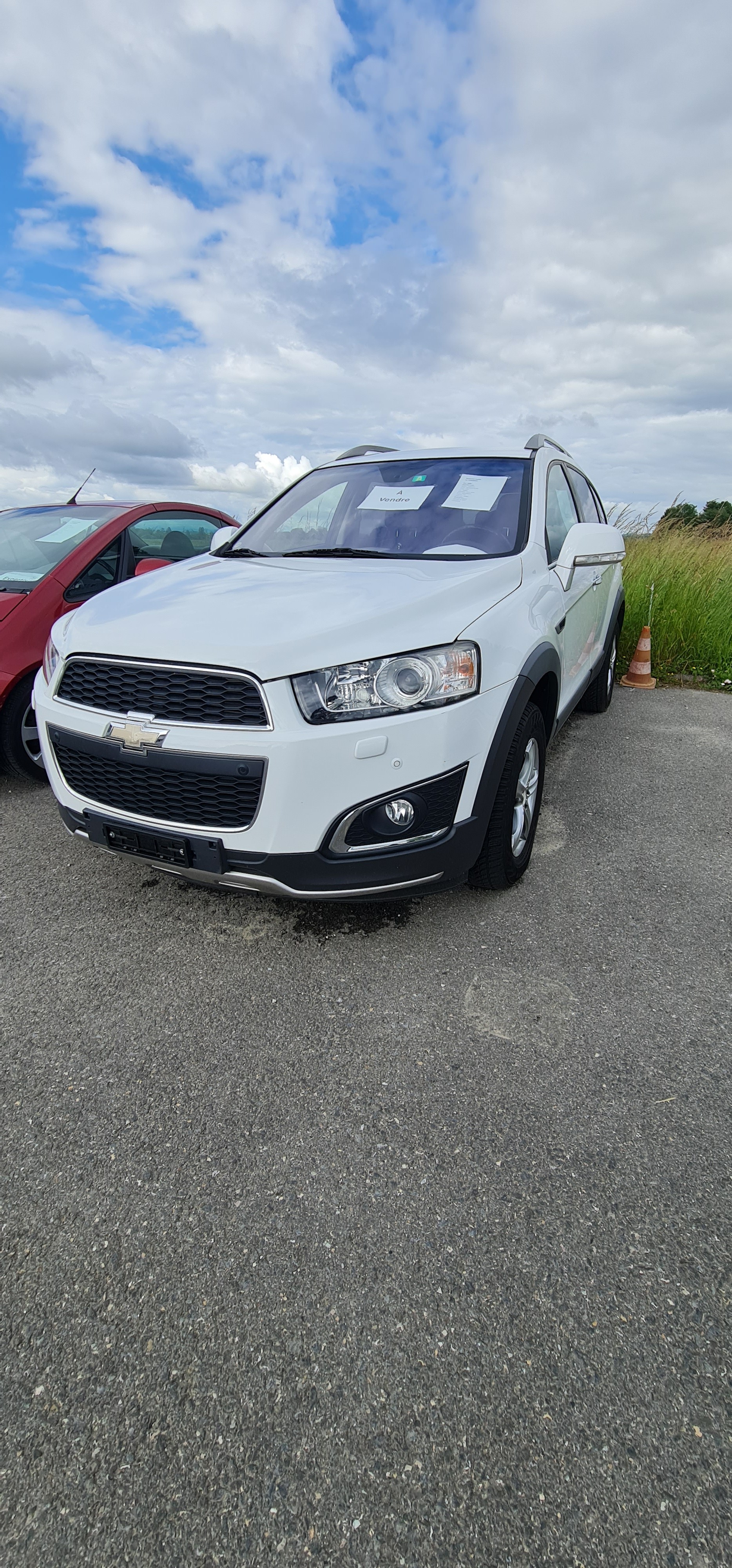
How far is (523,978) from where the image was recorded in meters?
2.46

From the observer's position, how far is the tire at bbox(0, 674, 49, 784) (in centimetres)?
384

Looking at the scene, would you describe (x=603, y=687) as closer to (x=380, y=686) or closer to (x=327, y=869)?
(x=380, y=686)

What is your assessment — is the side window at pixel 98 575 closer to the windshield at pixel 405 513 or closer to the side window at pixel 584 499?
the windshield at pixel 405 513

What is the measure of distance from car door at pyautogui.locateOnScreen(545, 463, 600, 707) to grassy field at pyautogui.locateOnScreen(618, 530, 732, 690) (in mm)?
3479

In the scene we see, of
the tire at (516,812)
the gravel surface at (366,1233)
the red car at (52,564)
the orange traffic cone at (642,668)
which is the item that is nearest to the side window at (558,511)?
the tire at (516,812)

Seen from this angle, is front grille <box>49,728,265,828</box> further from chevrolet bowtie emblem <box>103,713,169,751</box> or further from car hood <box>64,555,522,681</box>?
car hood <box>64,555,522,681</box>

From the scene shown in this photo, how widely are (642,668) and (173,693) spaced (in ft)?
18.9

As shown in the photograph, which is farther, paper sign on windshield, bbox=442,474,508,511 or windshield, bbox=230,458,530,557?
paper sign on windshield, bbox=442,474,508,511

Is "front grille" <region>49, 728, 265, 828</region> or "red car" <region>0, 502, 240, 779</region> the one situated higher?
"red car" <region>0, 502, 240, 779</region>

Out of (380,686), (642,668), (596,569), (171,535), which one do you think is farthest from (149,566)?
(642,668)

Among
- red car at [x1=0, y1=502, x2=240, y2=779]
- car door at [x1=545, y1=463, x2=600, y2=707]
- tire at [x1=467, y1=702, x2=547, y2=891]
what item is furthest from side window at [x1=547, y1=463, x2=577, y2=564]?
red car at [x1=0, y1=502, x2=240, y2=779]

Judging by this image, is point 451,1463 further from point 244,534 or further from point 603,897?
point 244,534

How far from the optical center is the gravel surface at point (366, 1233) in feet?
3.91

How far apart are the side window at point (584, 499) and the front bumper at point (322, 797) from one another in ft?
8.54
